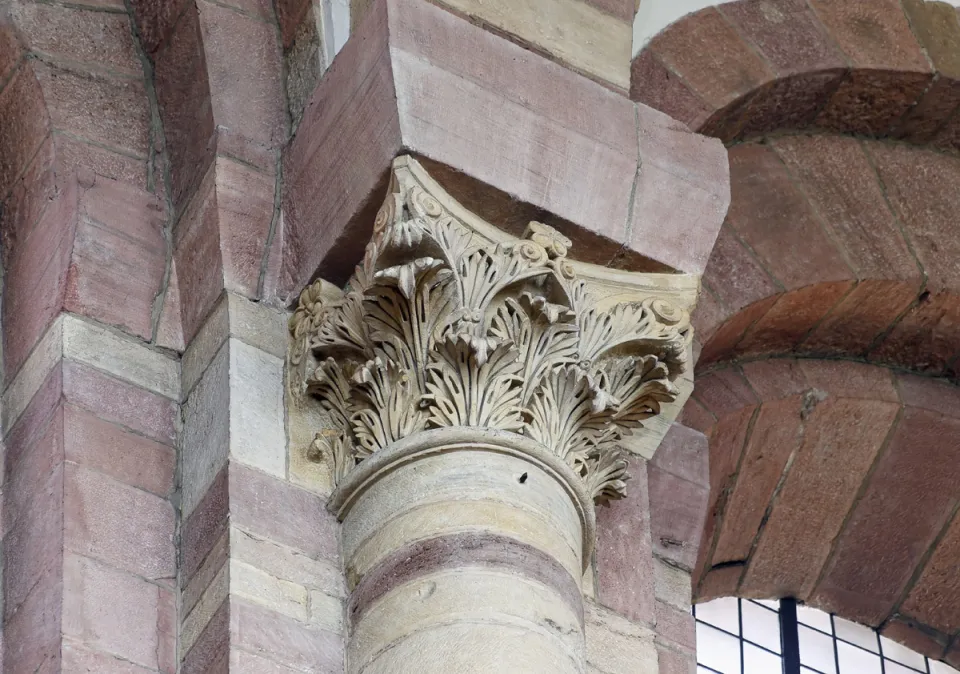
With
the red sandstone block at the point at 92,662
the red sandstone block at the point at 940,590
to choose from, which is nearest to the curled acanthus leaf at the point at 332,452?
the red sandstone block at the point at 92,662

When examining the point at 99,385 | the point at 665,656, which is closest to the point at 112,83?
the point at 99,385

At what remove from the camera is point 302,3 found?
5355 mm

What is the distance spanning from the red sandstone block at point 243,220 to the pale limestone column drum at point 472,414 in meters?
0.16

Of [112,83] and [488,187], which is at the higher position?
[112,83]

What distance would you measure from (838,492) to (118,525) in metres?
2.62

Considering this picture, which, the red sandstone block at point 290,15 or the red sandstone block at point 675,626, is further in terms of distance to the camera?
the red sandstone block at point 290,15

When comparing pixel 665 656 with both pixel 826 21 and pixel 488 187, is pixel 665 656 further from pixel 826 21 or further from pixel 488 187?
pixel 826 21

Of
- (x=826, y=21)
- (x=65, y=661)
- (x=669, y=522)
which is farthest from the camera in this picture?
(x=826, y=21)

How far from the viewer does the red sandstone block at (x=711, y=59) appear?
5.95 m

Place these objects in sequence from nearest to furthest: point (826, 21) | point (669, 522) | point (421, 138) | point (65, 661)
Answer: point (65, 661) < point (421, 138) < point (669, 522) < point (826, 21)

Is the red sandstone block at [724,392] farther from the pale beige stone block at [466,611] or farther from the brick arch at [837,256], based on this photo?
the pale beige stone block at [466,611]

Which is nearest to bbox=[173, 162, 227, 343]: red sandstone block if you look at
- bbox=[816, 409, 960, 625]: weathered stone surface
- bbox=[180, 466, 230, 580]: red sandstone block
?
bbox=[180, 466, 230, 580]: red sandstone block

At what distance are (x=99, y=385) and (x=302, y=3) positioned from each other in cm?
119

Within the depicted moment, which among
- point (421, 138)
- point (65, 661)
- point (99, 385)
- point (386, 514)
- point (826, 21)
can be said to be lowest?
point (65, 661)
